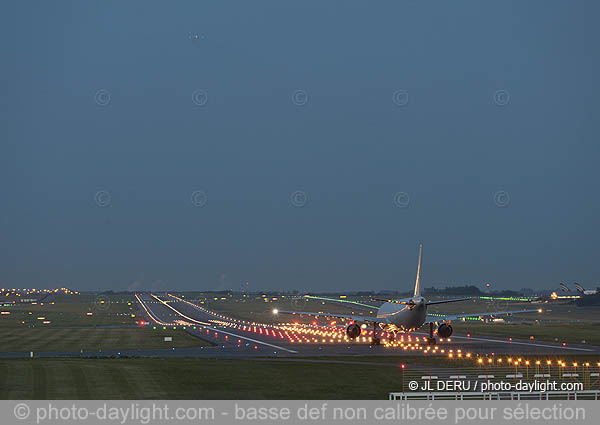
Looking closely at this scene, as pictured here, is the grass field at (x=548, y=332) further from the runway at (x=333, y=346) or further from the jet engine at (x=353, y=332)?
the jet engine at (x=353, y=332)

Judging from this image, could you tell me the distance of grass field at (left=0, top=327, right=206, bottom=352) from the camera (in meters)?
88.3

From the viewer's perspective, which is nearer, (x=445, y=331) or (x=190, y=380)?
(x=190, y=380)

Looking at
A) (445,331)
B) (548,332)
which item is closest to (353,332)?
(445,331)

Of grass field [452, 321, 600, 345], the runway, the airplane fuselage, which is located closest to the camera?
the runway

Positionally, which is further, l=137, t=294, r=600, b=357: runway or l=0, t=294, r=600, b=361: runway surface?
l=137, t=294, r=600, b=357: runway

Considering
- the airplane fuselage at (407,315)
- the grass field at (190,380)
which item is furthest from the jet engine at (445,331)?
the grass field at (190,380)

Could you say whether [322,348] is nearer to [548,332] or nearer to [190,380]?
[190,380]

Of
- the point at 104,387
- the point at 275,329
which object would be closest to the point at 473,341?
the point at 275,329

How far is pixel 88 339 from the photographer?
328 ft

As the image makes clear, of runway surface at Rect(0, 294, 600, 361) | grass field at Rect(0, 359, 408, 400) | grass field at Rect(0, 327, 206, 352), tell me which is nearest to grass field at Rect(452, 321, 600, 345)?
runway surface at Rect(0, 294, 600, 361)

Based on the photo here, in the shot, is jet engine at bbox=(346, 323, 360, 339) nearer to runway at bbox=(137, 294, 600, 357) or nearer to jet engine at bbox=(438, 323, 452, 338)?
runway at bbox=(137, 294, 600, 357)
